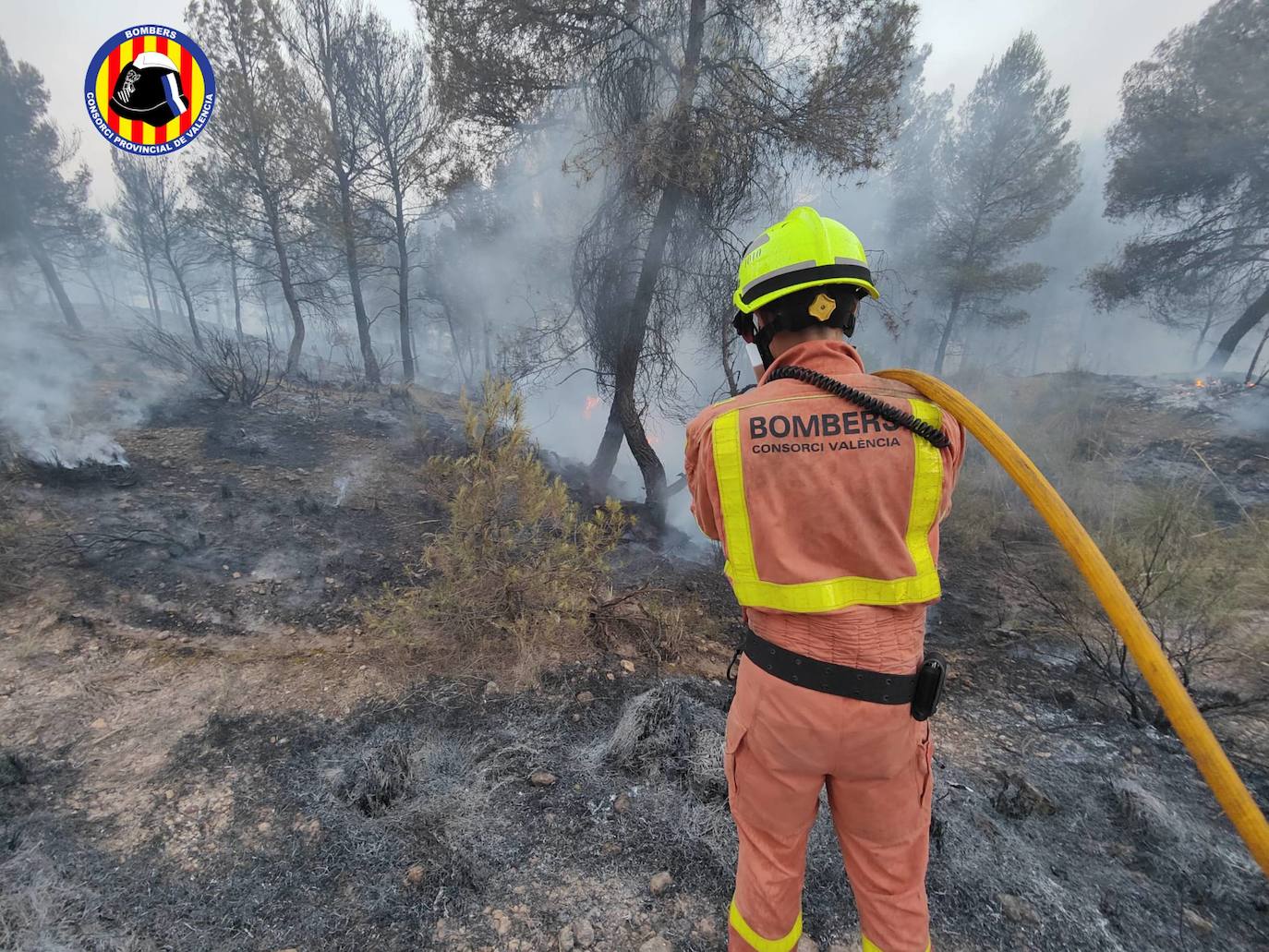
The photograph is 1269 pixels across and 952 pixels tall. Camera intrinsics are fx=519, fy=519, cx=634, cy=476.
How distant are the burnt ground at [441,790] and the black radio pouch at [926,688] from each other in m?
1.12

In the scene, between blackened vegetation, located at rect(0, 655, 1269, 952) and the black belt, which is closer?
the black belt

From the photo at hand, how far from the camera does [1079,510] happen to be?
5.86m

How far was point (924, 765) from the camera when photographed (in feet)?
4.91

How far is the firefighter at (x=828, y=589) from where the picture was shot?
53.1 inches

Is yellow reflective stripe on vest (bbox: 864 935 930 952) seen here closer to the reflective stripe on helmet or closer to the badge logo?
the reflective stripe on helmet

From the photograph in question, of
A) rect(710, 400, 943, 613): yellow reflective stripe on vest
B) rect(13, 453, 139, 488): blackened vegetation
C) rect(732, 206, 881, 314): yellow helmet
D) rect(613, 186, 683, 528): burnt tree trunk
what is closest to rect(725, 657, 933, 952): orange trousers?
rect(710, 400, 943, 613): yellow reflective stripe on vest

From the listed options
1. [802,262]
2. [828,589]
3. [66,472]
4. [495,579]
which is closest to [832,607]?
[828,589]

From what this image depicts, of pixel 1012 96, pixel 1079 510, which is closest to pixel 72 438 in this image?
pixel 1079 510

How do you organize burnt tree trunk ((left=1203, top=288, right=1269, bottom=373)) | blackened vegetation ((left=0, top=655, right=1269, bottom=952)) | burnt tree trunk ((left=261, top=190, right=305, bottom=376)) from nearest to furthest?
blackened vegetation ((left=0, top=655, right=1269, bottom=952)) < burnt tree trunk ((left=261, top=190, right=305, bottom=376)) < burnt tree trunk ((left=1203, top=288, right=1269, bottom=373))

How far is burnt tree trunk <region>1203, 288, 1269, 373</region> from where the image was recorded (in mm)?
12531

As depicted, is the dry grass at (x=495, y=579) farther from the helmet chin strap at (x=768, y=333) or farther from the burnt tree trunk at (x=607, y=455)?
the burnt tree trunk at (x=607, y=455)

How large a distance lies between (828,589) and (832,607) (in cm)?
5

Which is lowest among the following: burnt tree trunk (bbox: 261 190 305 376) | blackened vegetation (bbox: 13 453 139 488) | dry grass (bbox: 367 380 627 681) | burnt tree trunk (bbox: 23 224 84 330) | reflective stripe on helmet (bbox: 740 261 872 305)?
Answer: dry grass (bbox: 367 380 627 681)

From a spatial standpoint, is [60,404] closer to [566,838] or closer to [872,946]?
[566,838]
